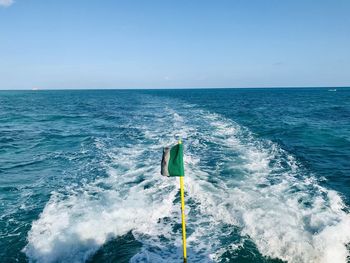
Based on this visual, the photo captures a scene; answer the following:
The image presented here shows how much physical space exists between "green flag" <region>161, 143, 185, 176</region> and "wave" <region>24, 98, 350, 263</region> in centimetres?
295

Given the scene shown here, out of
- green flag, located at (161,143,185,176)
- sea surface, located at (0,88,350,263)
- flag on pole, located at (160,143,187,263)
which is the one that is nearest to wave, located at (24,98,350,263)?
sea surface, located at (0,88,350,263)

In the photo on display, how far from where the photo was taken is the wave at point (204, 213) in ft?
29.6

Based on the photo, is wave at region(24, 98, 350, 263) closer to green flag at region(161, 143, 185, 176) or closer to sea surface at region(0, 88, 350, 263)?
sea surface at region(0, 88, 350, 263)

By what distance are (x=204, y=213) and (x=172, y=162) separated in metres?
4.73

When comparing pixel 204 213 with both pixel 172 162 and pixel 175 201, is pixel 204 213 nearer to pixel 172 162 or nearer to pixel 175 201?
pixel 175 201

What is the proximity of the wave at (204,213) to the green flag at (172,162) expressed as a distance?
2952 millimetres

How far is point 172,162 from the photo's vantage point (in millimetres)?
7656

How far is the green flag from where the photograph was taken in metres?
7.50

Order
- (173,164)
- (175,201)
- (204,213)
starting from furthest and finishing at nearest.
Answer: (175,201) < (204,213) < (173,164)

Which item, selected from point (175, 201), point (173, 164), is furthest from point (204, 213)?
point (173, 164)

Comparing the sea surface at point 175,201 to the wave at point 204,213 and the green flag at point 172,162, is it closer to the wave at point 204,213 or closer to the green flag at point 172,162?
the wave at point 204,213

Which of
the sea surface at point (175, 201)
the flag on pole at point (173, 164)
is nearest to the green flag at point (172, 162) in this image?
the flag on pole at point (173, 164)

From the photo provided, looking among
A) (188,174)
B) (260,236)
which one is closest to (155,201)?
(188,174)

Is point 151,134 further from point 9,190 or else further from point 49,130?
point 9,190
